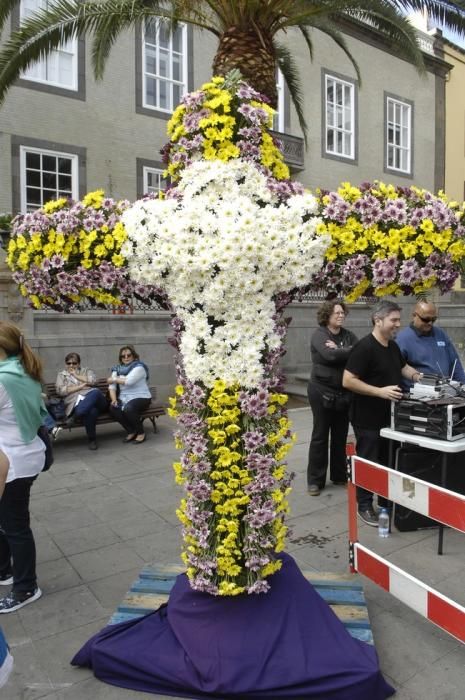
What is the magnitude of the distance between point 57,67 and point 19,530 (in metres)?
12.8

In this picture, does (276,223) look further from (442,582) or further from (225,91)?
(442,582)

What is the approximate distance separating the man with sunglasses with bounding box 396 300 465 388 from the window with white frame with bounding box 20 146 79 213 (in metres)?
10.1

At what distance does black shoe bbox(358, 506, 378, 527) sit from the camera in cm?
474

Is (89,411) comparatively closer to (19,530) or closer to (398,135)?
(19,530)

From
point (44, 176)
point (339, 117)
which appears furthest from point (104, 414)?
point (339, 117)

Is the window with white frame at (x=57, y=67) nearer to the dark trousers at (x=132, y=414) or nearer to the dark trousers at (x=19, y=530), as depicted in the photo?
the dark trousers at (x=132, y=414)

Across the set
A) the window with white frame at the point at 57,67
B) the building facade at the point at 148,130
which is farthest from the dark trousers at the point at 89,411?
the window with white frame at the point at 57,67

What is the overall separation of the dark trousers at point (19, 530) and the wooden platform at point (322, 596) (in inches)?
27.5

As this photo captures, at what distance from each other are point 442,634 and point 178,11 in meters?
7.77

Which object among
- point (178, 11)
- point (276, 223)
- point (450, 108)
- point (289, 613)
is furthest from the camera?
point (450, 108)

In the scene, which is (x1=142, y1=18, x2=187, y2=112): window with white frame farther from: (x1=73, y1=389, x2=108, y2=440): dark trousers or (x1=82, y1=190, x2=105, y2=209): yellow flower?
(x1=82, y1=190, x2=105, y2=209): yellow flower

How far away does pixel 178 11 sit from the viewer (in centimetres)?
756

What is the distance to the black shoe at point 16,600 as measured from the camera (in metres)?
3.45

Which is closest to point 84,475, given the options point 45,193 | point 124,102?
point 45,193
